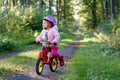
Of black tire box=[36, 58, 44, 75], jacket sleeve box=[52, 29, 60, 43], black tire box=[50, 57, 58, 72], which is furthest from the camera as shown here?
black tire box=[50, 57, 58, 72]

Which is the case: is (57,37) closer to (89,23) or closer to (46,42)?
(46,42)

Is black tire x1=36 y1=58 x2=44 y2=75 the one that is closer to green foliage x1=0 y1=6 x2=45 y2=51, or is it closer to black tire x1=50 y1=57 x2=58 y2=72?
black tire x1=50 y1=57 x2=58 y2=72

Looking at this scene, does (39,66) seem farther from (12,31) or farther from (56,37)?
(12,31)

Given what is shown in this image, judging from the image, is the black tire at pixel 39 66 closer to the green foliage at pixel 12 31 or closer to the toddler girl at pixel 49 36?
the toddler girl at pixel 49 36

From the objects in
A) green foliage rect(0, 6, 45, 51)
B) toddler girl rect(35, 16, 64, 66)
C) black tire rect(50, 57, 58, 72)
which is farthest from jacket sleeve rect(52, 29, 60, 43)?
green foliage rect(0, 6, 45, 51)

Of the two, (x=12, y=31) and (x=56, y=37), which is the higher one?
(x=56, y=37)

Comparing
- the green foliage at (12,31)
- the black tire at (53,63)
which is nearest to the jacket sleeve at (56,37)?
the black tire at (53,63)

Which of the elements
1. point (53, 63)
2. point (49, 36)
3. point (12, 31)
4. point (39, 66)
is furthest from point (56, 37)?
point (12, 31)

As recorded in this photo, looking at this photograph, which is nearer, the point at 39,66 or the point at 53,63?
the point at 39,66

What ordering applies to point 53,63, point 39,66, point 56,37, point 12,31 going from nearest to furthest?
1. point 39,66
2. point 56,37
3. point 53,63
4. point 12,31

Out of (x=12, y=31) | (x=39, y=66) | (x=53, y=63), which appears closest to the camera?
(x=39, y=66)

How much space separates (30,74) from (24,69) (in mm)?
905

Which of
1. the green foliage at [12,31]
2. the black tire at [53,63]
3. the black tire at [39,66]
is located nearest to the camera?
the black tire at [39,66]

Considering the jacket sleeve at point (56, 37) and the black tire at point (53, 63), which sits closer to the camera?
the jacket sleeve at point (56, 37)
